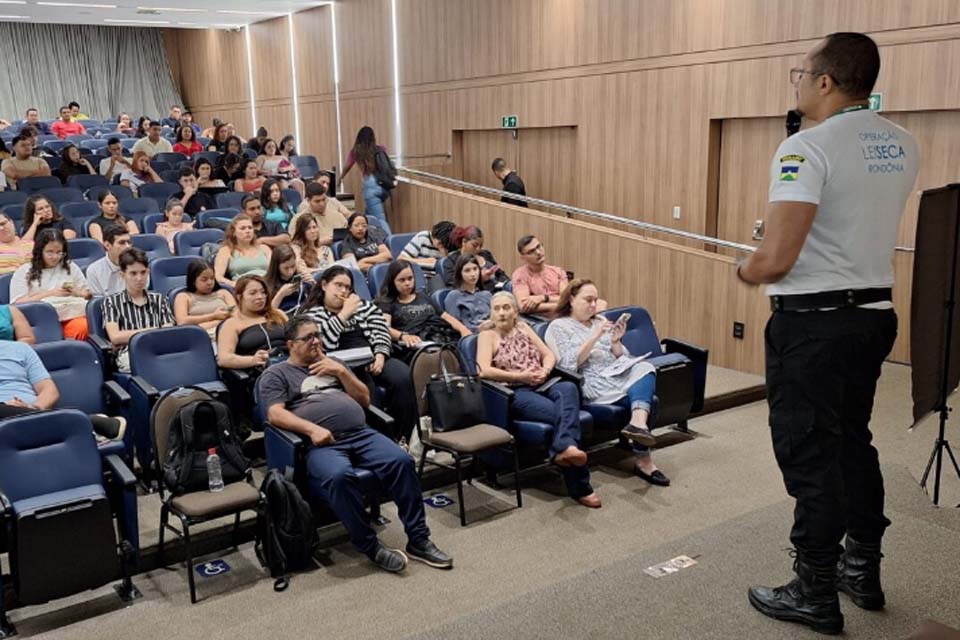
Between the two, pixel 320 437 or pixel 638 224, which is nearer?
pixel 320 437

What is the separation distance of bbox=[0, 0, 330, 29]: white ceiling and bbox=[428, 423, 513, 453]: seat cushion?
9.75m

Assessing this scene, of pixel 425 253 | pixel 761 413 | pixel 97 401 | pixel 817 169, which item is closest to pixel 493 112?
pixel 425 253

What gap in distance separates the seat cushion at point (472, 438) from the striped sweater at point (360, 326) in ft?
2.65

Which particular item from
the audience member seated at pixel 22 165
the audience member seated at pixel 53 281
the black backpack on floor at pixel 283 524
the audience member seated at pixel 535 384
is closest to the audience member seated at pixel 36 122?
the audience member seated at pixel 22 165

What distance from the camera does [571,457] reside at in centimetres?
420

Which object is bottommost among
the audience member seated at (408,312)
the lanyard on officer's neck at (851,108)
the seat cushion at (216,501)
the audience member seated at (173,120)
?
the seat cushion at (216,501)

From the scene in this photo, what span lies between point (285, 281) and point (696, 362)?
102 inches

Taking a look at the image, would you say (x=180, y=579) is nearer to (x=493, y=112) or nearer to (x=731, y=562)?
(x=731, y=562)

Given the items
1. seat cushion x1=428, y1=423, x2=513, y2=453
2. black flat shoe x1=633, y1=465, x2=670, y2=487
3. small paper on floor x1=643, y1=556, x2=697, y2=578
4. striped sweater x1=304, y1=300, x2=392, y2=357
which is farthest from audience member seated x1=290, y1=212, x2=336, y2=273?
small paper on floor x1=643, y1=556, x2=697, y2=578

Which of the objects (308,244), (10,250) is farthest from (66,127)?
(308,244)

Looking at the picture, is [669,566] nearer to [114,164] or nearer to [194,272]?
[194,272]

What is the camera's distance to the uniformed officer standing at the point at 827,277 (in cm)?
217

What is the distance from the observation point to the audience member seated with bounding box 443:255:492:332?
5.60 meters

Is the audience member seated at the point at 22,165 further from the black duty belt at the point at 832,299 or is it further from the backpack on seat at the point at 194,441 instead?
the black duty belt at the point at 832,299
